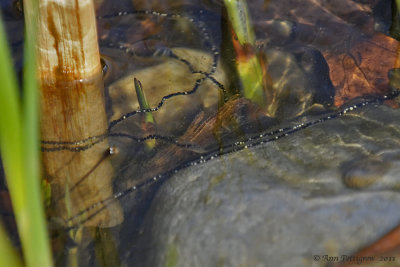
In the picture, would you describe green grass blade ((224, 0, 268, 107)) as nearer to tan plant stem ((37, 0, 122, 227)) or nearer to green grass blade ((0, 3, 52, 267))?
tan plant stem ((37, 0, 122, 227))

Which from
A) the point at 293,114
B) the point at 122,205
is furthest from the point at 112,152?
the point at 293,114

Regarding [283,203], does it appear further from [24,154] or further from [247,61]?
[247,61]

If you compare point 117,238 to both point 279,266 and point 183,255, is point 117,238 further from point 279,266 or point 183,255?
point 279,266

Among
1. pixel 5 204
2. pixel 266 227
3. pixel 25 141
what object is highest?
pixel 25 141

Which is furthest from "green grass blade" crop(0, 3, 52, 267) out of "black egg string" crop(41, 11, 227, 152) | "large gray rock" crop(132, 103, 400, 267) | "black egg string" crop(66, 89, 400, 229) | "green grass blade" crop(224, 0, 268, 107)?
"green grass blade" crop(224, 0, 268, 107)

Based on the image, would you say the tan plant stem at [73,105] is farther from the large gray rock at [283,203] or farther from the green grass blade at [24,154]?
the green grass blade at [24,154]

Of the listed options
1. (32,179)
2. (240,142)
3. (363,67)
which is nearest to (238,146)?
(240,142)

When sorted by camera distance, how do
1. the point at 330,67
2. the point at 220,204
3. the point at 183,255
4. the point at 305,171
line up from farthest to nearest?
the point at 330,67, the point at 305,171, the point at 220,204, the point at 183,255
